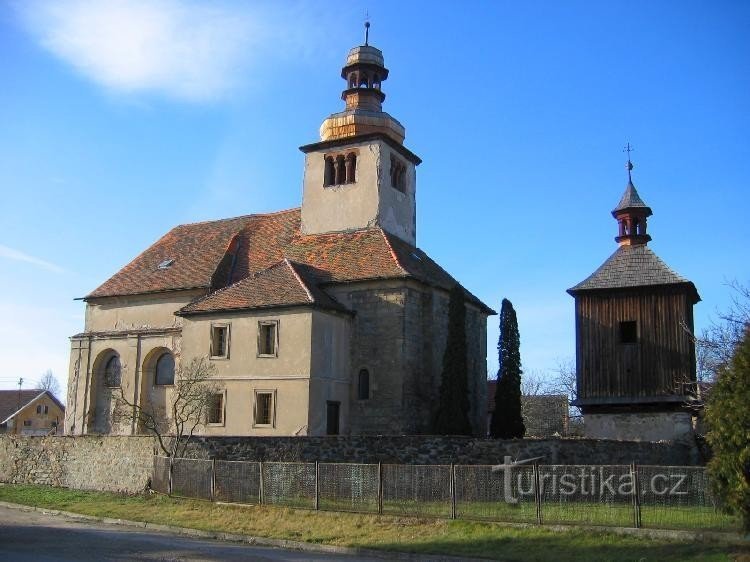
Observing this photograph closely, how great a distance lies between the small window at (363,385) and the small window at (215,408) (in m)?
5.43

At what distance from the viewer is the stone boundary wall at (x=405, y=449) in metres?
24.8

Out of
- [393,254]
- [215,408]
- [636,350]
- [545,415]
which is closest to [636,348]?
[636,350]

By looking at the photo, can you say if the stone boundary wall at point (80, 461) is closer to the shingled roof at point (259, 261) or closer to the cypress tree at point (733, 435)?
the shingled roof at point (259, 261)

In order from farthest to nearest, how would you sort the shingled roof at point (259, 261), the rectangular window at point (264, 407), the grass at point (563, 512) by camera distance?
the shingled roof at point (259, 261), the rectangular window at point (264, 407), the grass at point (563, 512)

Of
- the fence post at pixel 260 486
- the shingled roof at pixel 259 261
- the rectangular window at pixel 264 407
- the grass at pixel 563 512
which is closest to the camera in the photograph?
the grass at pixel 563 512

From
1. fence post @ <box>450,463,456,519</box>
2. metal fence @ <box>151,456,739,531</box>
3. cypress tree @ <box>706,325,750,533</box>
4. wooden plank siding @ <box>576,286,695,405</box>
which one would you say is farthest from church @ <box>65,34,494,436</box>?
cypress tree @ <box>706,325,750,533</box>

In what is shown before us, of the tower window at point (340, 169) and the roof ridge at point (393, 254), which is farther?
the tower window at point (340, 169)

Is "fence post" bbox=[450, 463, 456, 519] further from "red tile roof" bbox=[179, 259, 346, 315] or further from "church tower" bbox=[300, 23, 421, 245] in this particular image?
"church tower" bbox=[300, 23, 421, 245]

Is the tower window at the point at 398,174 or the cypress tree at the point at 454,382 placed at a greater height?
the tower window at the point at 398,174

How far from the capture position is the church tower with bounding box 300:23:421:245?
122 ft

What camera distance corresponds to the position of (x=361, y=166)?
37.5 metres

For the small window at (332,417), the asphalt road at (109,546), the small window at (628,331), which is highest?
the small window at (628,331)

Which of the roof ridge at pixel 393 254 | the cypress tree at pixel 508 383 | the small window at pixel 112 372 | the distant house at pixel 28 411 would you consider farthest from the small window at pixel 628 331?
the distant house at pixel 28 411

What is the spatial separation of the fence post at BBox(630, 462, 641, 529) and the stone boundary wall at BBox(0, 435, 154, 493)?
14640mm
